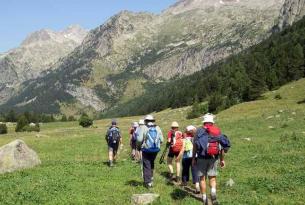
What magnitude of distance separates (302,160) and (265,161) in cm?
230

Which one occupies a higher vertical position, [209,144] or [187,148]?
[209,144]

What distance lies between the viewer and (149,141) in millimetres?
22609

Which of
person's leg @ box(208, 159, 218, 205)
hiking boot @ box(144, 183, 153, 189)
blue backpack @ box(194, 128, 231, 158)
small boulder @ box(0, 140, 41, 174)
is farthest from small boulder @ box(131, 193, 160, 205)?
small boulder @ box(0, 140, 41, 174)

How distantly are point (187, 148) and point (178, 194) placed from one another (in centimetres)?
357

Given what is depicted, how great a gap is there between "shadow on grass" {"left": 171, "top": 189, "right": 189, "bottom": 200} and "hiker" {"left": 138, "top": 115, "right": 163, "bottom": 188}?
141 centimetres

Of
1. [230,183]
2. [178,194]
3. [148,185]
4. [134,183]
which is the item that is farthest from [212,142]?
[134,183]

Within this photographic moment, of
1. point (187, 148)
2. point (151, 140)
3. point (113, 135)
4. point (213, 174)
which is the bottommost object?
point (213, 174)

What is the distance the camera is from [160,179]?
85.2ft

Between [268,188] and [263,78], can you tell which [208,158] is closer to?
[268,188]

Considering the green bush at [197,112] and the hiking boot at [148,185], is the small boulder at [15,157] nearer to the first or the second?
the hiking boot at [148,185]

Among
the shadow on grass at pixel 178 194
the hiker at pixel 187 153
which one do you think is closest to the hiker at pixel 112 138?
the hiker at pixel 187 153

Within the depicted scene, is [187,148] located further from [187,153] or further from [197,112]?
[197,112]

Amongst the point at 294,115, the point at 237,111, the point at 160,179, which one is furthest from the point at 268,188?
the point at 237,111

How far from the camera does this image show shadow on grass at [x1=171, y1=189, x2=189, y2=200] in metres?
20.5
